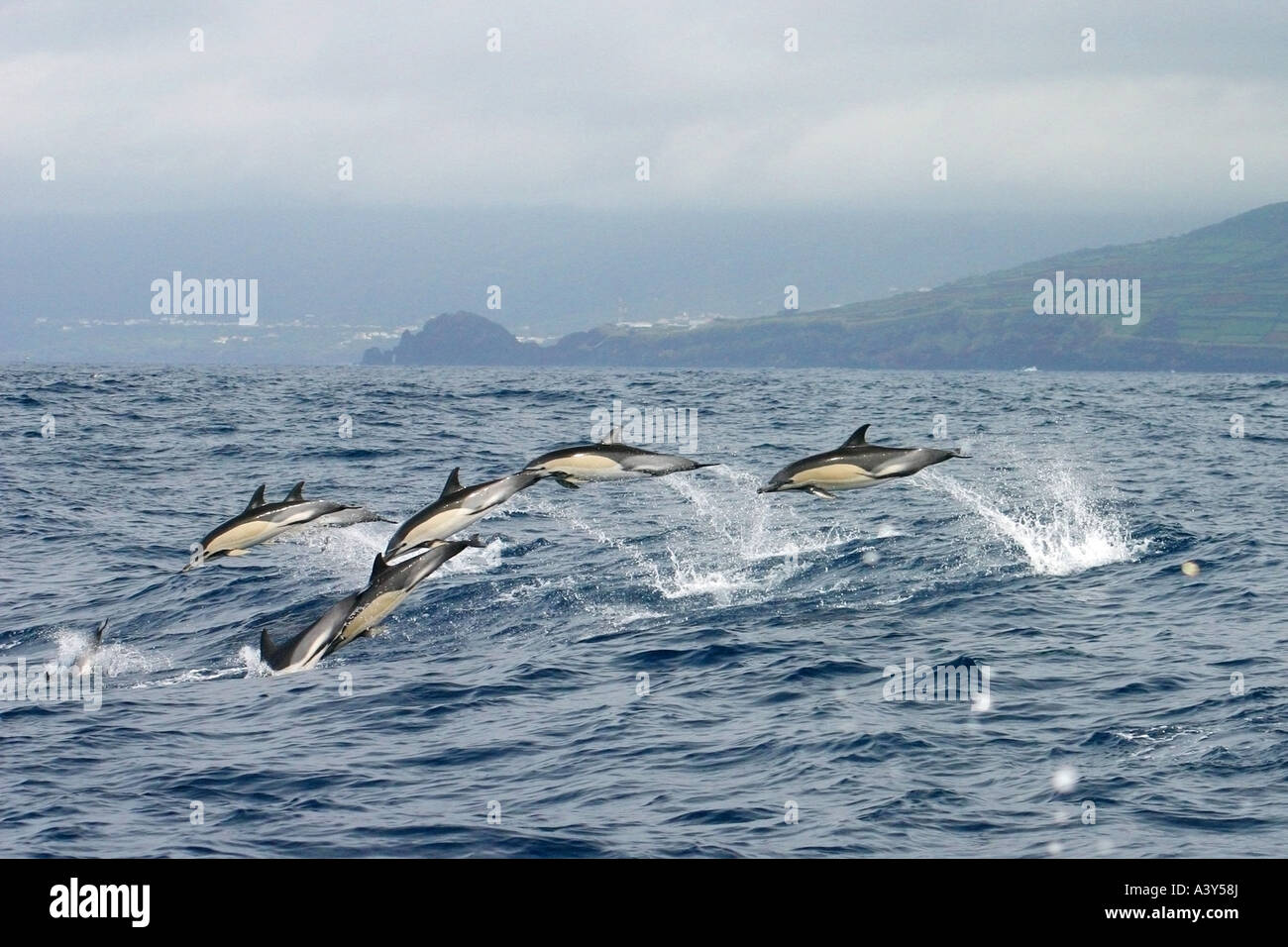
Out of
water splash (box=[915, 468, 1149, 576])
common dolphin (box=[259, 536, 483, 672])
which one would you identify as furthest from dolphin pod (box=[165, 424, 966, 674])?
water splash (box=[915, 468, 1149, 576])

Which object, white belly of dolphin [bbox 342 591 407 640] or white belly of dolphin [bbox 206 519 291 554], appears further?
white belly of dolphin [bbox 206 519 291 554]

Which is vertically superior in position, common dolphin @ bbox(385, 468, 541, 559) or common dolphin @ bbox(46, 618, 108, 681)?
common dolphin @ bbox(385, 468, 541, 559)

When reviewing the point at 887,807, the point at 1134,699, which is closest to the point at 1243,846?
the point at 887,807

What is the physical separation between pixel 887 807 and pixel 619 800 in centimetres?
249

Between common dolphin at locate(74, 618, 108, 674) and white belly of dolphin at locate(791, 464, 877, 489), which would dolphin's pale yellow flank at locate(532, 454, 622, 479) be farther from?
common dolphin at locate(74, 618, 108, 674)

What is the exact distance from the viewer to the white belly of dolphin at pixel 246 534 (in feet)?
42.0

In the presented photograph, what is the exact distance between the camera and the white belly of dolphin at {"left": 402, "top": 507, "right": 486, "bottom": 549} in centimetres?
1191

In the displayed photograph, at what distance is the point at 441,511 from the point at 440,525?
149mm

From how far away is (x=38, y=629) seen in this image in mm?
21656

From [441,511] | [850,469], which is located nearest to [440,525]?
[441,511]

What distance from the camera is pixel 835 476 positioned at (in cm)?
1320

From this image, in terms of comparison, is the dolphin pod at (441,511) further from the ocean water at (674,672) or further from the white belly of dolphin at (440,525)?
the ocean water at (674,672)

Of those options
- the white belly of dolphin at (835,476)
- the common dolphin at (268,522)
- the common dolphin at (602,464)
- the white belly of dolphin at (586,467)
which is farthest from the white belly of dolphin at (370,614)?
the white belly of dolphin at (835,476)

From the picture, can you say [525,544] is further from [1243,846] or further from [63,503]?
[1243,846]
